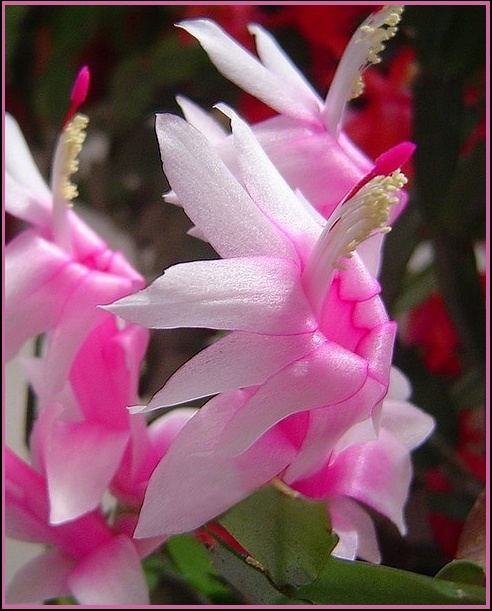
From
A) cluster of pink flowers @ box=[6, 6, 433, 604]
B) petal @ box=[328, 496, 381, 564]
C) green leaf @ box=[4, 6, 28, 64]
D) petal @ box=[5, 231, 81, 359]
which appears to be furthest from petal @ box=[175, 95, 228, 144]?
green leaf @ box=[4, 6, 28, 64]

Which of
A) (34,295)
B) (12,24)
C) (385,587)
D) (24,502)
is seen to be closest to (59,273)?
(34,295)

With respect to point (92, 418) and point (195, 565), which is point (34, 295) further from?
point (195, 565)

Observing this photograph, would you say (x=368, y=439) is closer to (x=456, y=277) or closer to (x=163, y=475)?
(x=163, y=475)

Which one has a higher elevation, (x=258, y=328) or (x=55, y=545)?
(x=258, y=328)

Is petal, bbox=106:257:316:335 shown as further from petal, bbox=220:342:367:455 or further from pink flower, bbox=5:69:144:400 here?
pink flower, bbox=5:69:144:400

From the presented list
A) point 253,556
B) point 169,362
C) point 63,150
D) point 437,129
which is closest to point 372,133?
point 437,129

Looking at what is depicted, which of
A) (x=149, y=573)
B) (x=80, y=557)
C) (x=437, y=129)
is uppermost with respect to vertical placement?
(x=437, y=129)
